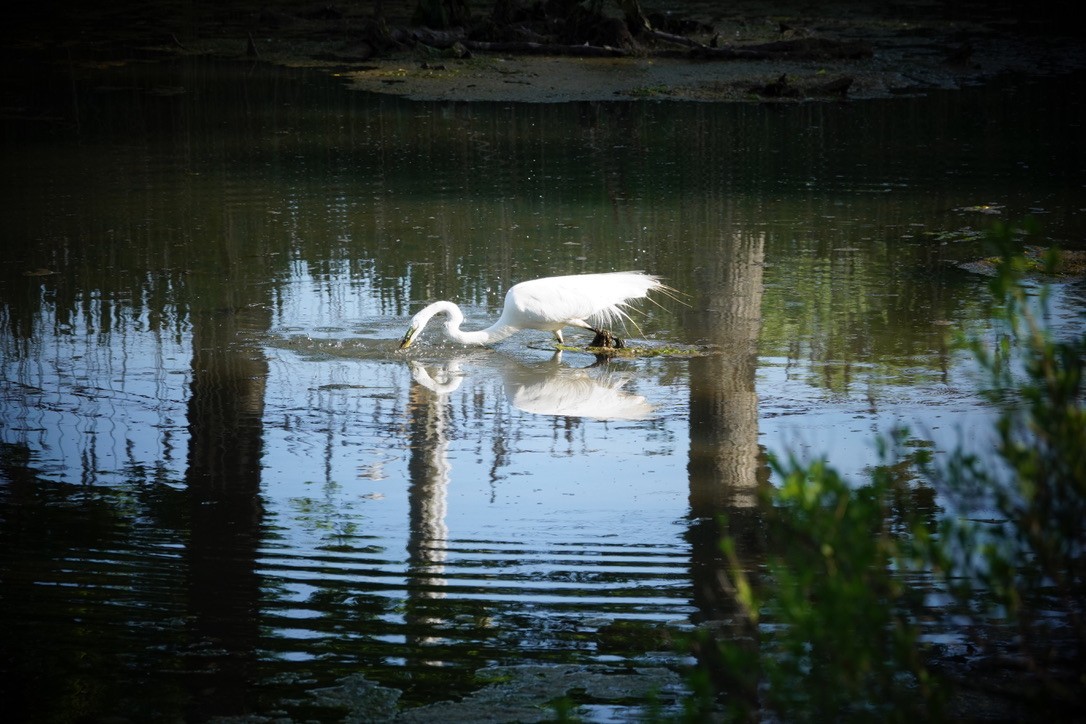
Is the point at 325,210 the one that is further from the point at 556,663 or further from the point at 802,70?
the point at 802,70

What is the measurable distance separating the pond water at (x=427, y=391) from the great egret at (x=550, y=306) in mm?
222

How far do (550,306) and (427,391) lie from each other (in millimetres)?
1039

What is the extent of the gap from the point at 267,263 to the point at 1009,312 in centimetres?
825

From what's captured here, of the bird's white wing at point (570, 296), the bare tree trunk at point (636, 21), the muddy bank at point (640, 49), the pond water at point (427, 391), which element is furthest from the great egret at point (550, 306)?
the bare tree trunk at point (636, 21)

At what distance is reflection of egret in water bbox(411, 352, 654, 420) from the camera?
7469 millimetres

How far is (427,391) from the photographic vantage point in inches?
308

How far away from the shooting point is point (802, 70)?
20.6 metres

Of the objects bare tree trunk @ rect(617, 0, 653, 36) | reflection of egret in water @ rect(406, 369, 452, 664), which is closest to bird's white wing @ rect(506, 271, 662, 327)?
reflection of egret in water @ rect(406, 369, 452, 664)

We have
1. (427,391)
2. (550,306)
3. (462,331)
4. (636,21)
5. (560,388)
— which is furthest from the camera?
(636,21)

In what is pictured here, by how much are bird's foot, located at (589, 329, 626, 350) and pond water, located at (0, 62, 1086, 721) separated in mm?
164

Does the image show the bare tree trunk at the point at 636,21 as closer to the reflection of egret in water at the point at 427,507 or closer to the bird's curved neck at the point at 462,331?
the bird's curved neck at the point at 462,331

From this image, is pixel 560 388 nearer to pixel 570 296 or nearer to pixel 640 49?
pixel 570 296

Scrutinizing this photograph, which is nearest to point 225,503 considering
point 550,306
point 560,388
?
point 560,388

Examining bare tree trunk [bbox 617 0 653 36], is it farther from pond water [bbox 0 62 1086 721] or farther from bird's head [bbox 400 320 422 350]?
bird's head [bbox 400 320 422 350]
